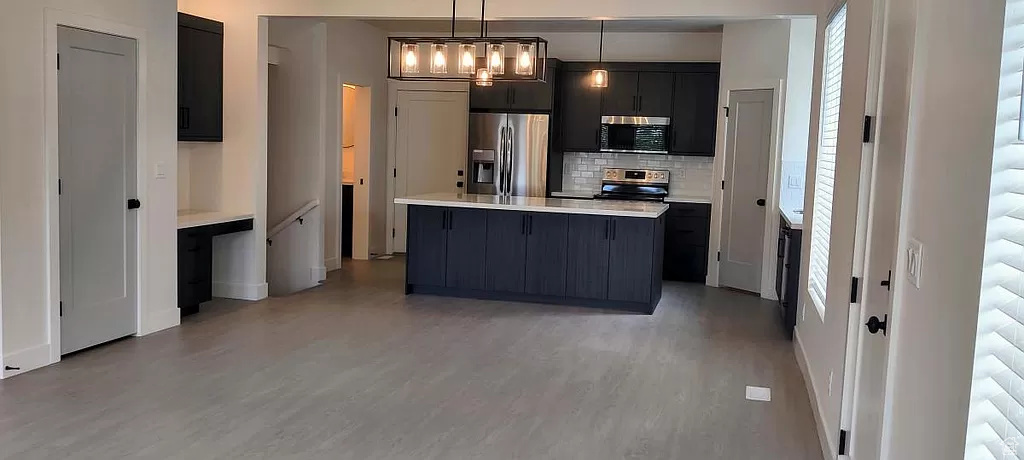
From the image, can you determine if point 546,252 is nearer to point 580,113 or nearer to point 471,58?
point 471,58

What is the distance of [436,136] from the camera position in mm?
9977

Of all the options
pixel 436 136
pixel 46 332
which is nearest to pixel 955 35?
pixel 46 332

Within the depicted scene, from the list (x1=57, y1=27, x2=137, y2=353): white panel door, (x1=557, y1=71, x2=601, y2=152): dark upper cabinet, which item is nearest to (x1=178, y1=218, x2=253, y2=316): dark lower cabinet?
(x1=57, y1=27, x2=137, y2=353): white panel door

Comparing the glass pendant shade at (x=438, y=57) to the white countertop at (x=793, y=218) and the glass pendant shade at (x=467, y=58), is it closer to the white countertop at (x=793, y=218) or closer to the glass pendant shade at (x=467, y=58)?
the glass pendant shade at (x=467, y=58)

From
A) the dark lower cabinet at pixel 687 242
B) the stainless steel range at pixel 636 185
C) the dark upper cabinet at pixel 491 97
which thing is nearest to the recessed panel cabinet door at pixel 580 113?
the stainless steel range at pixel 636 185

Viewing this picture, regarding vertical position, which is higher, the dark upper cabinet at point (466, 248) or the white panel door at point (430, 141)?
the white panel door at point (430, 141)

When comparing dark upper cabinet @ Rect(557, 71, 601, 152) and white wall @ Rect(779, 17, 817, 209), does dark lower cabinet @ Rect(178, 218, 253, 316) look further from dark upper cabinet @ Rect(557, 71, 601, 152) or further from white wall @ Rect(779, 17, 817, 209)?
white wall @ Rect(779, 17, 817, 209)

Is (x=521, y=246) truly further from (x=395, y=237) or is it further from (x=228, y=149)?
(x=395, y=237)

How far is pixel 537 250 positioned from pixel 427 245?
1.03 metres

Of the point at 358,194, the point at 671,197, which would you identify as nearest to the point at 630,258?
the point at 671,197

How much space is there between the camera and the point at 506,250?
711cm

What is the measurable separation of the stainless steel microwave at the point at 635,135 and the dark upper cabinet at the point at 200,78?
4273 millimetres

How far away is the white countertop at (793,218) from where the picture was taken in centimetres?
605

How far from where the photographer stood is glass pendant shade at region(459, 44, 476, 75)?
543 cm
